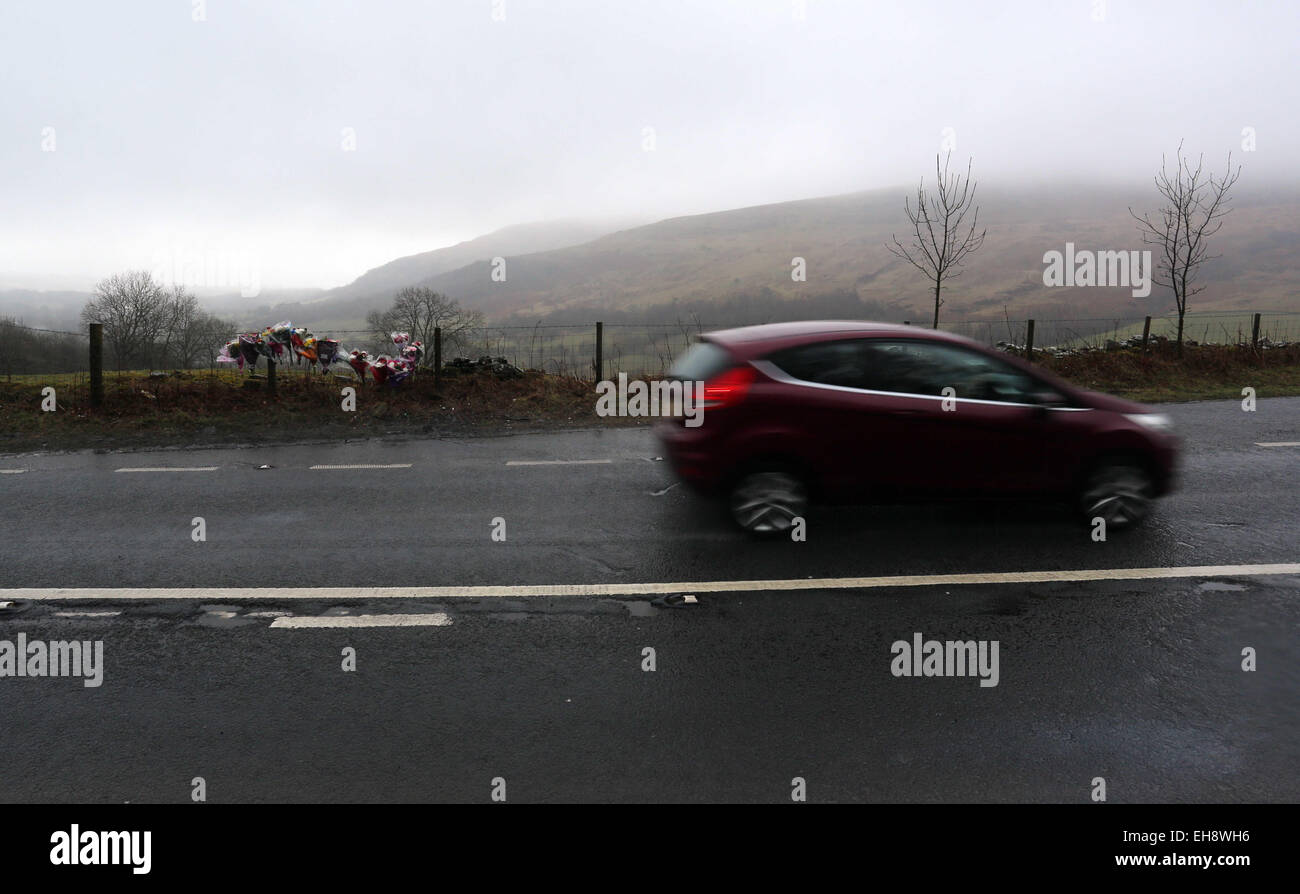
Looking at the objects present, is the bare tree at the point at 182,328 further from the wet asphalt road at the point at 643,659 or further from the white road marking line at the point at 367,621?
the white road marking line at the point at 367,621

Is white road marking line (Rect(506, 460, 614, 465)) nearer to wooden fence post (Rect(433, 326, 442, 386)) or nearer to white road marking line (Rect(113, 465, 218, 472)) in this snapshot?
white road marking line (Rect(113, 465, 218, 472))

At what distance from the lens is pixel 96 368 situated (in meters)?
14.2

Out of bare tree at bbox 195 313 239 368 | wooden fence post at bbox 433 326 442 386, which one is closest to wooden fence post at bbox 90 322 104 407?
wooden fence post at bbox 433 326 442 386

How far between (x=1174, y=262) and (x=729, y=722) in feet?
82.2

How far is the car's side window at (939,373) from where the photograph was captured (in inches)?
271

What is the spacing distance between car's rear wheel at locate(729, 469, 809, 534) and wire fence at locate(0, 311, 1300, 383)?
5566 mm

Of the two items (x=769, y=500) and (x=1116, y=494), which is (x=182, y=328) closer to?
(x=769, y=500)

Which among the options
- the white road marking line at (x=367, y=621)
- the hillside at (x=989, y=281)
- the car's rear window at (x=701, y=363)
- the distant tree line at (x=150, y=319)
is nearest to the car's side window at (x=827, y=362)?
the car's rear window at (x=701, y=363)

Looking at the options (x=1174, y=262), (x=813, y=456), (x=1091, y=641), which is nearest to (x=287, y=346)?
(x=813, y=456)

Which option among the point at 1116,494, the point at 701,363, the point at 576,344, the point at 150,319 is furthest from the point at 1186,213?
the point at 150,319

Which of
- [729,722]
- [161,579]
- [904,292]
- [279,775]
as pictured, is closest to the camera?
[279,775]
